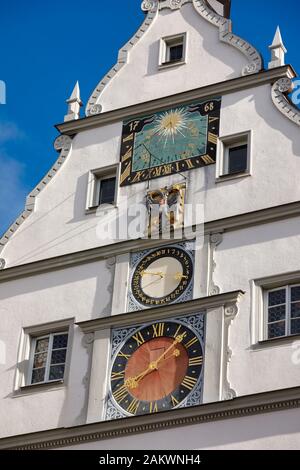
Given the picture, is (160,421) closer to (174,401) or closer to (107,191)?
(174,401)

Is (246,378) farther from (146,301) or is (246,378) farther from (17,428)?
(17,428)

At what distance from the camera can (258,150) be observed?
68.0ft

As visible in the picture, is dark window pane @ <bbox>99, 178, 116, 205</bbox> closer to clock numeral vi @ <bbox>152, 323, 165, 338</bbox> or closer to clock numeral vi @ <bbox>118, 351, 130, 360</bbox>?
clock numeral vi @ <bbox>152, 323, 165, 338</bbox>

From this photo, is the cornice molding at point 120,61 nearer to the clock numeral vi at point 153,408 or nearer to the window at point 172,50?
the window at point 172,50

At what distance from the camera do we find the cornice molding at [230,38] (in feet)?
70.6

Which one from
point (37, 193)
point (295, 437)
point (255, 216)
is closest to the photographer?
point (295, 437)

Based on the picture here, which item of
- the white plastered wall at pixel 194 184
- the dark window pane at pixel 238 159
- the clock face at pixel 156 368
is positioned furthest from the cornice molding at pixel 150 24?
the clock face at pixel 156 368

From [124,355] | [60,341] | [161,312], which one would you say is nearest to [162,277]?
[161,312]

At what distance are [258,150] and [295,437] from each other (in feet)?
14.8

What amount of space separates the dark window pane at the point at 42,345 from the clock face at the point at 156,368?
1334 millimetres

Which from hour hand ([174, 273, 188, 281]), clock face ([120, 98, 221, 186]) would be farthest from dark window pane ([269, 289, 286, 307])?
clock face ([120, 98, 221, 186])

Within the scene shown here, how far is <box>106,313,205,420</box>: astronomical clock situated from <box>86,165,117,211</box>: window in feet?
7.74

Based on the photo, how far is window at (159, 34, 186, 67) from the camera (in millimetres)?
22484
